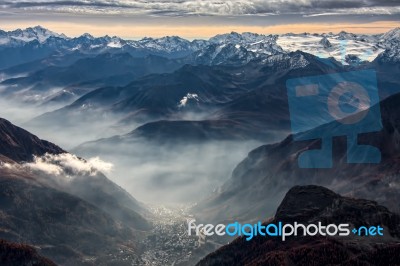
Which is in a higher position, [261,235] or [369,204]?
[369,204]

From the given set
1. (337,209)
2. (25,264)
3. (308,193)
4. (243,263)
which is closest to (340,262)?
(337,209)

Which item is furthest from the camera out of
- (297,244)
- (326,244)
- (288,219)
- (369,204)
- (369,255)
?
(288,219)

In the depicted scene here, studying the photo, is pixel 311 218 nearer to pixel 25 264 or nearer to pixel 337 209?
pixel 337 209

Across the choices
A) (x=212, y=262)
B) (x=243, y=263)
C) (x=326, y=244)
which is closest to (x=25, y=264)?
(x=212, y=262)

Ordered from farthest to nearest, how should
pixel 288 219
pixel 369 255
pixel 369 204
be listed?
pixel 288 219
pixel 369 204
pixel 369 255

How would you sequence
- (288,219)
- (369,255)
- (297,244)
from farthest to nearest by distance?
1. (288,219)
2. (297,244)
3. (369,255)

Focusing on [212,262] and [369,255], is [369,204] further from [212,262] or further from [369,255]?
[212,262]

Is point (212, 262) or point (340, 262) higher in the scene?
point (340, 262)

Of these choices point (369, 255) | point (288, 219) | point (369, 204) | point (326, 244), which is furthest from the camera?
point (288, 219)

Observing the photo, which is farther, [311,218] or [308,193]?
[308,193]
